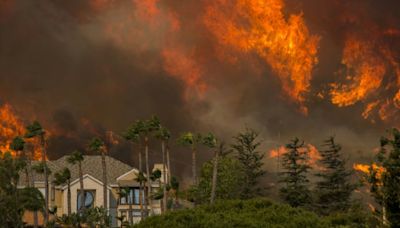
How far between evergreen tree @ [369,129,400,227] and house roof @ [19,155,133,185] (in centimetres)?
5616

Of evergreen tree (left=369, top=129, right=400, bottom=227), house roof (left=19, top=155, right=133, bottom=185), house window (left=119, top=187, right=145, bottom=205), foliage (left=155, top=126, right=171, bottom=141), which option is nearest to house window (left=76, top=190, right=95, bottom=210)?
house roof (left=19, top=155, right=133, bottom=185)

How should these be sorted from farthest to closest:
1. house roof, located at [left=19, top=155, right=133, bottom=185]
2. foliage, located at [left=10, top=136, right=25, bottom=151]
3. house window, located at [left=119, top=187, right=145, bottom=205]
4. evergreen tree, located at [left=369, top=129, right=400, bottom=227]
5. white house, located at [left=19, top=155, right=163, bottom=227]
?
house roof, located at [left=19, top=155, right=133, bottom=185]
house window, located at [left=119, top=187, right=145, bottom=205]
white house, located at [left=19, top=155, right=163, bottom=227]
foliage, located at [left=10, top=136, right=25, bottom=151]
evergreen tree, located at [left=369, top=129, right=400, bottom=227]

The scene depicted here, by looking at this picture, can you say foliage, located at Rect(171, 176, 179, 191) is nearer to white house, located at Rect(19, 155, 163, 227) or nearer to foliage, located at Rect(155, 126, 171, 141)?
foliage, located at Rect(155, 126, 171, 141)

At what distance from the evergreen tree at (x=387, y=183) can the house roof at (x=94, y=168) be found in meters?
56.2

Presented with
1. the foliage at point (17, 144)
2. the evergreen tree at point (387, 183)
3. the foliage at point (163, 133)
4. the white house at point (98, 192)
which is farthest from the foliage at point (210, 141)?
the evergreen tree at point (387, 183)

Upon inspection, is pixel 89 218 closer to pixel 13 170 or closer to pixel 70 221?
pixel 70 221

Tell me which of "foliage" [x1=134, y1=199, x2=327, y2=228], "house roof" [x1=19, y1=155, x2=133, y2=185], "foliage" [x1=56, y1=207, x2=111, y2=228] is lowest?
"foliage" [x1=56, y1=207, x2=111, y2=228]

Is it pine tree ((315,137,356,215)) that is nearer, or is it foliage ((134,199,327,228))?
foliage ((134,199,327,228))

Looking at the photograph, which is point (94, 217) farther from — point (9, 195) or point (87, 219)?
point (9, 195)

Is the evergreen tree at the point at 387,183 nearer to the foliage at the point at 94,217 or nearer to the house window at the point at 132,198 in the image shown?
the foliage at the point at 94,217

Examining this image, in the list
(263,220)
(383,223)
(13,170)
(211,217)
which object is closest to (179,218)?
(211,217)

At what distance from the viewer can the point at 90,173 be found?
7788 cm

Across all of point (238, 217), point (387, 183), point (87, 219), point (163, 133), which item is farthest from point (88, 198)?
point (387, 183)

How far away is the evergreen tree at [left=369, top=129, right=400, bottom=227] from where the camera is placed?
2430cm
